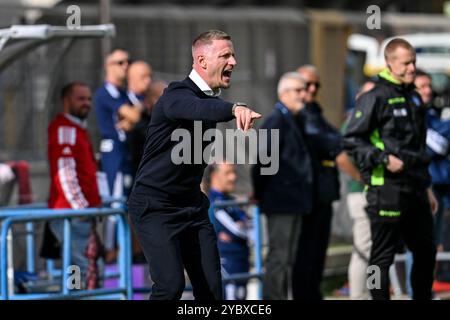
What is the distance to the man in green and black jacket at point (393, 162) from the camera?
9742 mm

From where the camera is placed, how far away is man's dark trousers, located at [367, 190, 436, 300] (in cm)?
976

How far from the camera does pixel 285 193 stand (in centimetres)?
1139

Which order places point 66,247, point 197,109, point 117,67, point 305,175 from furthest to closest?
point 117,67, point 305,175, point 66,247, point 197,109

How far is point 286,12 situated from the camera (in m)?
23.0

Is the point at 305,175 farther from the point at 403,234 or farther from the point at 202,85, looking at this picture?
the point at 202,85

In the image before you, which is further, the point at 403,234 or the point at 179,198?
the point at 403,234

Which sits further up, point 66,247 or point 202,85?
point 202,85

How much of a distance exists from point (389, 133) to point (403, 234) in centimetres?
74

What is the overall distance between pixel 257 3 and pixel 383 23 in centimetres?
284

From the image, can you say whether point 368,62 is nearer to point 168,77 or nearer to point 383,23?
point 383,23

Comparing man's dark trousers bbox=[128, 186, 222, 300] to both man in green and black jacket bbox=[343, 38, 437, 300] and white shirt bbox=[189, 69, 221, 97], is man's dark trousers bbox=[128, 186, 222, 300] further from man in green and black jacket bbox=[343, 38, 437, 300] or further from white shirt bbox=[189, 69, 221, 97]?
man in green and black jacket bbox=[343, 38, 437, 300]

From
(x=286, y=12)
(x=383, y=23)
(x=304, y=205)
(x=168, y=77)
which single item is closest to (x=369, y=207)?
(x=304, y=205)

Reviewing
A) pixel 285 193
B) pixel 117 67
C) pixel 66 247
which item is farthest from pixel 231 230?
pixel 66 247

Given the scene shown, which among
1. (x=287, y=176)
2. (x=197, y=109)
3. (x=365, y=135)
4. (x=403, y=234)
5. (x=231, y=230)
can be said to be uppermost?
(x=197, y=109)
